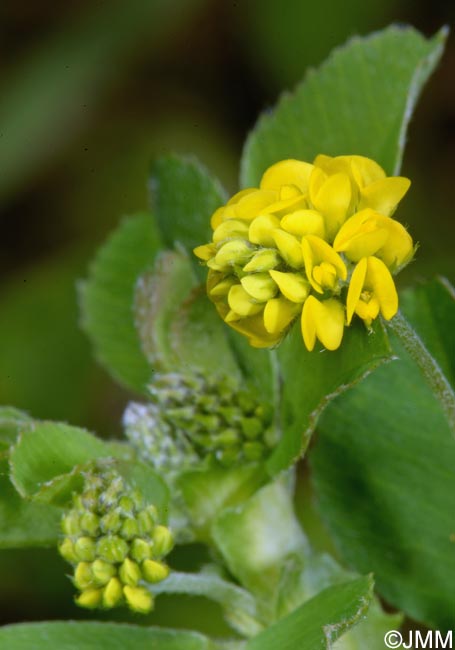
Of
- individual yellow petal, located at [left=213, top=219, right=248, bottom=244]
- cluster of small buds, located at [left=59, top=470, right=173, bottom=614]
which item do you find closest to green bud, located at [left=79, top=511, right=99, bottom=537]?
cluster of small buds, located at [left=59, top=470, right=173, bottom=614]

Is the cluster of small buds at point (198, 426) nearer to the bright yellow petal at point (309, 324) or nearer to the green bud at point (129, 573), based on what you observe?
the green bud at point (129, 573)

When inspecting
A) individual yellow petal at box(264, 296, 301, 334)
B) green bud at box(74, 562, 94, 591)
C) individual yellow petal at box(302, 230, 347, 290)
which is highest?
individual yellow petal at box(302, 230, 347, 290)

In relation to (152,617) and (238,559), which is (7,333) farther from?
(238,559)

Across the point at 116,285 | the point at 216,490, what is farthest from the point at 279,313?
the point at 116,285

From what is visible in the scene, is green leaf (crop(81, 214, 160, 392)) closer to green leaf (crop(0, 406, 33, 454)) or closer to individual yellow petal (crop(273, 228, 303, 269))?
green leaf (crop(0, 406, 33, 454))

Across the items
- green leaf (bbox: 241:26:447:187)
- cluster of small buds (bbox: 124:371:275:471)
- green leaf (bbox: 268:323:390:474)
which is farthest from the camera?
green leaf (bbox: 241:26:447:187)

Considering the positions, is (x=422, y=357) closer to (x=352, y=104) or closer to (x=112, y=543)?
(x=112, y=543)
